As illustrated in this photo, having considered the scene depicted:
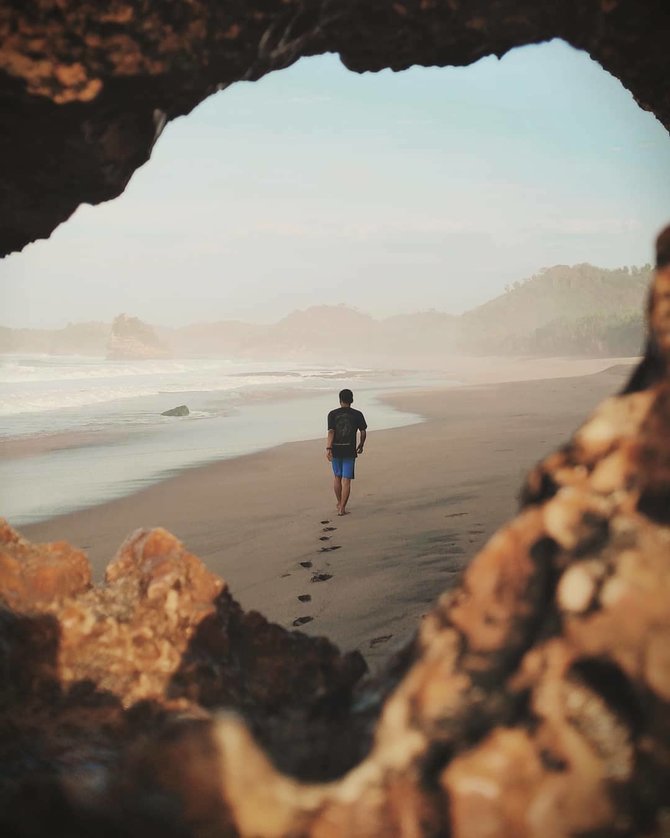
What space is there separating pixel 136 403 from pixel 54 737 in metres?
22.4

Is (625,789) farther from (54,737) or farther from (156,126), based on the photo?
(156,126)


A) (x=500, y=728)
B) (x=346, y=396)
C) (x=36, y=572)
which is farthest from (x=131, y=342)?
(x=500, y=728)

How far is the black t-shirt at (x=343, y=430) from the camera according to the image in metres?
8.20

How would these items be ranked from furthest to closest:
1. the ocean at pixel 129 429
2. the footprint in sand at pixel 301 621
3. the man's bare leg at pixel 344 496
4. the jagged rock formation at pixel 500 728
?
the ocean at pixel 129 429
the man's bare leg at pixel 344 496
the footprint in sand at pixel 301 621
the jagged rock formation at pixel 500 728

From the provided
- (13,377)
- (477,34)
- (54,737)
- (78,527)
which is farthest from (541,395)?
(13,377)

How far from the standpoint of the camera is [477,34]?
3.27 meters

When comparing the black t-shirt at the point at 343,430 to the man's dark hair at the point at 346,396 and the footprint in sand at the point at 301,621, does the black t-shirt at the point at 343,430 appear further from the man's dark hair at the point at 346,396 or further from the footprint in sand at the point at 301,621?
the footprint in sand at the point at 301,621

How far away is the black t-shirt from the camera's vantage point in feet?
26.9

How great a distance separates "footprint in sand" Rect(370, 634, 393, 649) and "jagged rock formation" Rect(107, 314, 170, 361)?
90128 mm

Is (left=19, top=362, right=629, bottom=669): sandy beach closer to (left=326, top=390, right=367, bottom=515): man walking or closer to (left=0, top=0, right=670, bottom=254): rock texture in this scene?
(left=326, top=390, right=367, bottom=515): man walking

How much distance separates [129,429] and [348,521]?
11.0 metres

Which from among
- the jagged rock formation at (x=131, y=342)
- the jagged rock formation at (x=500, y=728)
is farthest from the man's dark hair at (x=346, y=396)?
the jagged rock formation at (x=131, y=342)

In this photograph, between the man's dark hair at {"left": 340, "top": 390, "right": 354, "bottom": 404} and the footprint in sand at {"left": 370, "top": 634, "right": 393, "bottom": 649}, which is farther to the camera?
the man's dark hair at {"left": 340, "top": 390, "right": 354, "bottom": 404}

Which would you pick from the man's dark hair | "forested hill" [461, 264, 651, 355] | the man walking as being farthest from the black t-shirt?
"forested hill" [461, 264, 651, 355]
